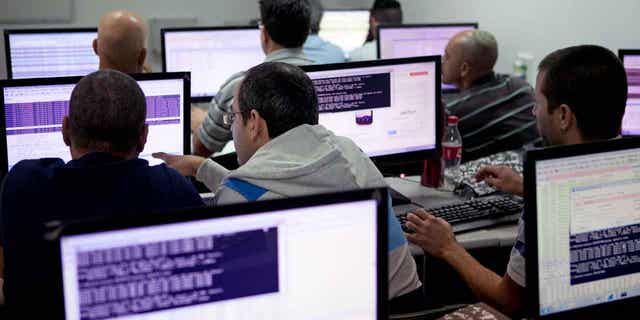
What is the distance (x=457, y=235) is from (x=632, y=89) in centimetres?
115

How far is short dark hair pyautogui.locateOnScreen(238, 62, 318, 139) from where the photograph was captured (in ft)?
6.41

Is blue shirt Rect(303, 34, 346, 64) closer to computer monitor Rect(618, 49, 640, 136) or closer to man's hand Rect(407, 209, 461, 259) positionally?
computer monitor Rect(618, 49, 640, 136)

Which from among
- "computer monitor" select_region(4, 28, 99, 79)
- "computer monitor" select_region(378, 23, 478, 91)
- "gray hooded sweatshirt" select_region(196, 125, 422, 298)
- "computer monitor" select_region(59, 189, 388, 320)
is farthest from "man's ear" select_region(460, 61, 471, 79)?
"computer monitor" select_region(59, 189, 388, 320)

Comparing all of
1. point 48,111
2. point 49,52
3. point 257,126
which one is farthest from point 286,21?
point 257,126

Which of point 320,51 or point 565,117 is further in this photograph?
point 320,51

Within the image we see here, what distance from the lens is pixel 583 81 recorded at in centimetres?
175

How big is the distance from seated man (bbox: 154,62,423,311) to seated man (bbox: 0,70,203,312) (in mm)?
174

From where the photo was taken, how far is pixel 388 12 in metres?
5.98

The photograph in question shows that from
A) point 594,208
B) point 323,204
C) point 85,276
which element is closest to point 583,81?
point 594,208

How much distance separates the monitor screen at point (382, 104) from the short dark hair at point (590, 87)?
0.98 metres

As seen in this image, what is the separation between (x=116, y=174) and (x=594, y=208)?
89 centimetres

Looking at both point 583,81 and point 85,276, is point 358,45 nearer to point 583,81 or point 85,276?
point 583,81

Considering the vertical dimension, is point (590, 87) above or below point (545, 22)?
below

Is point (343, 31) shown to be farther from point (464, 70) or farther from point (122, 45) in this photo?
point (122, 45)
